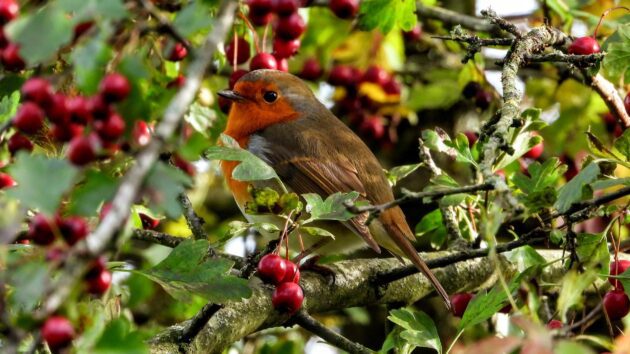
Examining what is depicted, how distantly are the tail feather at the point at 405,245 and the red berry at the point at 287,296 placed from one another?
2.05 ft

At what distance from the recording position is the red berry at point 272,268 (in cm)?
257

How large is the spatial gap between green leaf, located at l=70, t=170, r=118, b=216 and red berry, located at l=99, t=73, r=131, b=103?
0.12 m

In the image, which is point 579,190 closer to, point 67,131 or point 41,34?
point 67,131

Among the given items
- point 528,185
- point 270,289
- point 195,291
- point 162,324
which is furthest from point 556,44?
point 162,324

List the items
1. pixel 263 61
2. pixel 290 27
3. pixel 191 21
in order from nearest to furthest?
pixel 191 21 < pixel 290 27 < pixel 263 61

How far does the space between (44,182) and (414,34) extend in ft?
12.9

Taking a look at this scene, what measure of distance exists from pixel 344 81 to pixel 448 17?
0.93 m

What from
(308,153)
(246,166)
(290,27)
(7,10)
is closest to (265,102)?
(308,153)

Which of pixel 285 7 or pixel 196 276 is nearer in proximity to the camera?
pixel 196 276

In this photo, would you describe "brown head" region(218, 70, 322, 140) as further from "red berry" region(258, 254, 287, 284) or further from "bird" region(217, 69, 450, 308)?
"red berry" region(258, 254, 287, 284)

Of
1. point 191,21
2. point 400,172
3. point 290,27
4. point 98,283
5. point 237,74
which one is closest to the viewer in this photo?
point 191,21

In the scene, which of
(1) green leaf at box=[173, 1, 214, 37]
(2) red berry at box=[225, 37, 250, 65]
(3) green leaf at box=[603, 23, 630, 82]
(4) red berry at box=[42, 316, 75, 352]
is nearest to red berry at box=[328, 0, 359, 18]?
(2) red berry at box=[225, 37, 250, 65]

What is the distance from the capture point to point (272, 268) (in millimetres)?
2572

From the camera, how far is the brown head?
172 inches
